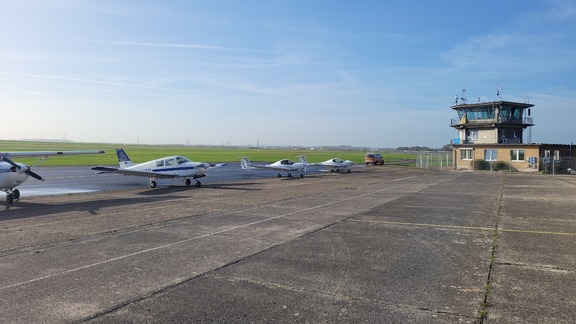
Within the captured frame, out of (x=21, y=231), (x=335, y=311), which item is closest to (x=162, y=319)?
(x=335, y=311)

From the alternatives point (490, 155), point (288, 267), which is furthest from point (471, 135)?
point (288, 267)

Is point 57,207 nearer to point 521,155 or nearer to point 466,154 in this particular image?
point 521,155

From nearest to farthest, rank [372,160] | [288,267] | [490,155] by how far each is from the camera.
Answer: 1. [288,267]
2. [490,155]
3. [372,160]

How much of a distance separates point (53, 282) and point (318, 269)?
4158 millimetres

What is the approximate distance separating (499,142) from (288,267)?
4948 centimetres

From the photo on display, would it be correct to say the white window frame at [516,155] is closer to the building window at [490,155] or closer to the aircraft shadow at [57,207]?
the building window at [490,155]

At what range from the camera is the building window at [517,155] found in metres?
45.4

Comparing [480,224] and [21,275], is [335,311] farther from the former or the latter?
[480,224]

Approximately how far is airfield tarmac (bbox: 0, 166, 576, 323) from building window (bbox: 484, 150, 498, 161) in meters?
36.9

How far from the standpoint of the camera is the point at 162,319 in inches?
193

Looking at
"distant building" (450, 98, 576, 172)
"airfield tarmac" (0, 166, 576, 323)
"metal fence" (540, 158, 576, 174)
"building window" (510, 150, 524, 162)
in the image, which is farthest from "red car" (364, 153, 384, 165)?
"airfield tarmac" (0, 166, 576, 323)

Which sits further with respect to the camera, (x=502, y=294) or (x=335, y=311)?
(x=502, y=294)

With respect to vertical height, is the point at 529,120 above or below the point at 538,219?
above

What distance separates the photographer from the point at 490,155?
4794cm
